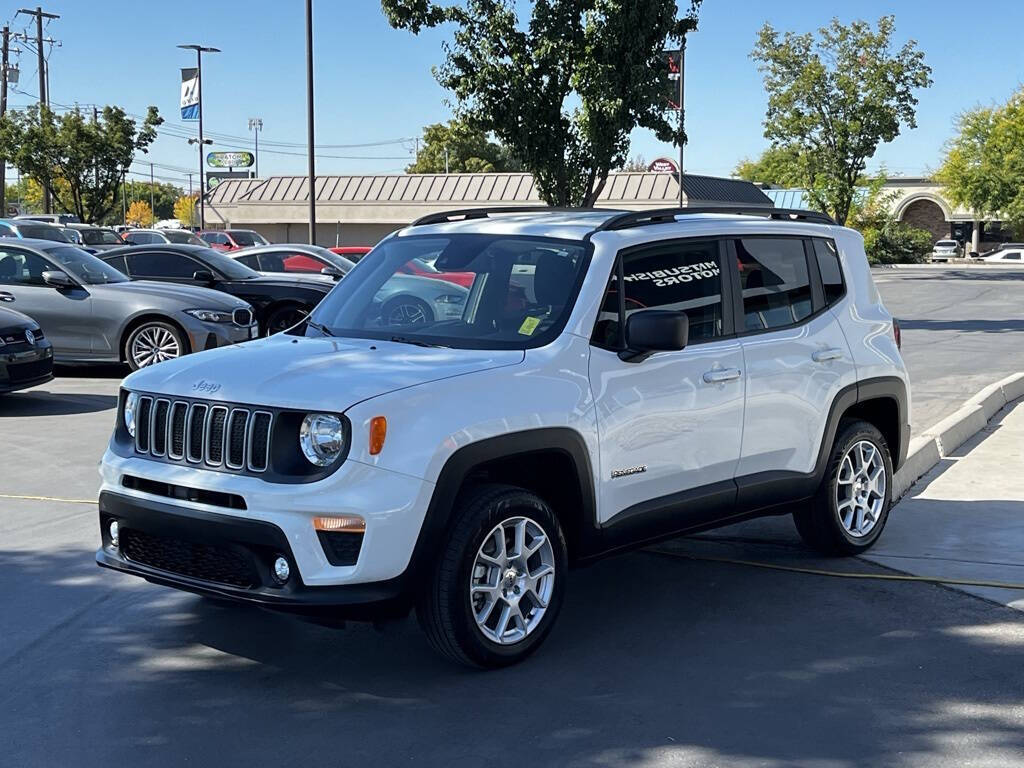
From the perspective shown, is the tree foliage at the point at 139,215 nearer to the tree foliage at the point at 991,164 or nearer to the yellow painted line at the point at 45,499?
the tree foliage at the point at 991,164

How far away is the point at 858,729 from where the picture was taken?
172 inches

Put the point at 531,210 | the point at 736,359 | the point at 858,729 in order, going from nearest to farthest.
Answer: the point at 858,729, the point at 736,359, the point at 531,210

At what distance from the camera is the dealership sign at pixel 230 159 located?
107 meters

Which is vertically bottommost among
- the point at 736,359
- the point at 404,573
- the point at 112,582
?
the point at 112,582

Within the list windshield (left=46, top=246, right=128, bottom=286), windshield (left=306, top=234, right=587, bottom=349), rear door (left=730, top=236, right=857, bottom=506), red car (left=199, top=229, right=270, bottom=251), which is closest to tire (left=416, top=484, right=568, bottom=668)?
windshield (left=306, top=234, right=587, bottom=349)

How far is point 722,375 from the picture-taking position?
5734 mm

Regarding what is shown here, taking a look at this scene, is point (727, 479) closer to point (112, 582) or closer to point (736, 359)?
point (736, 359)

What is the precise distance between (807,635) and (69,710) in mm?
3017

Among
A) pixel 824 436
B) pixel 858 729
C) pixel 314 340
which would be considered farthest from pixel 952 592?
pixel 314 340

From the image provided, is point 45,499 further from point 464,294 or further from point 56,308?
point 56,308

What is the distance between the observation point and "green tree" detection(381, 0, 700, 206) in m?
21.6

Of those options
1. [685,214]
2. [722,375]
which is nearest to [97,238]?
[685,214]

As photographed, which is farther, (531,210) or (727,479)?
(531,210)

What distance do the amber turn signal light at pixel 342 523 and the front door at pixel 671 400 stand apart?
1.17 metres
